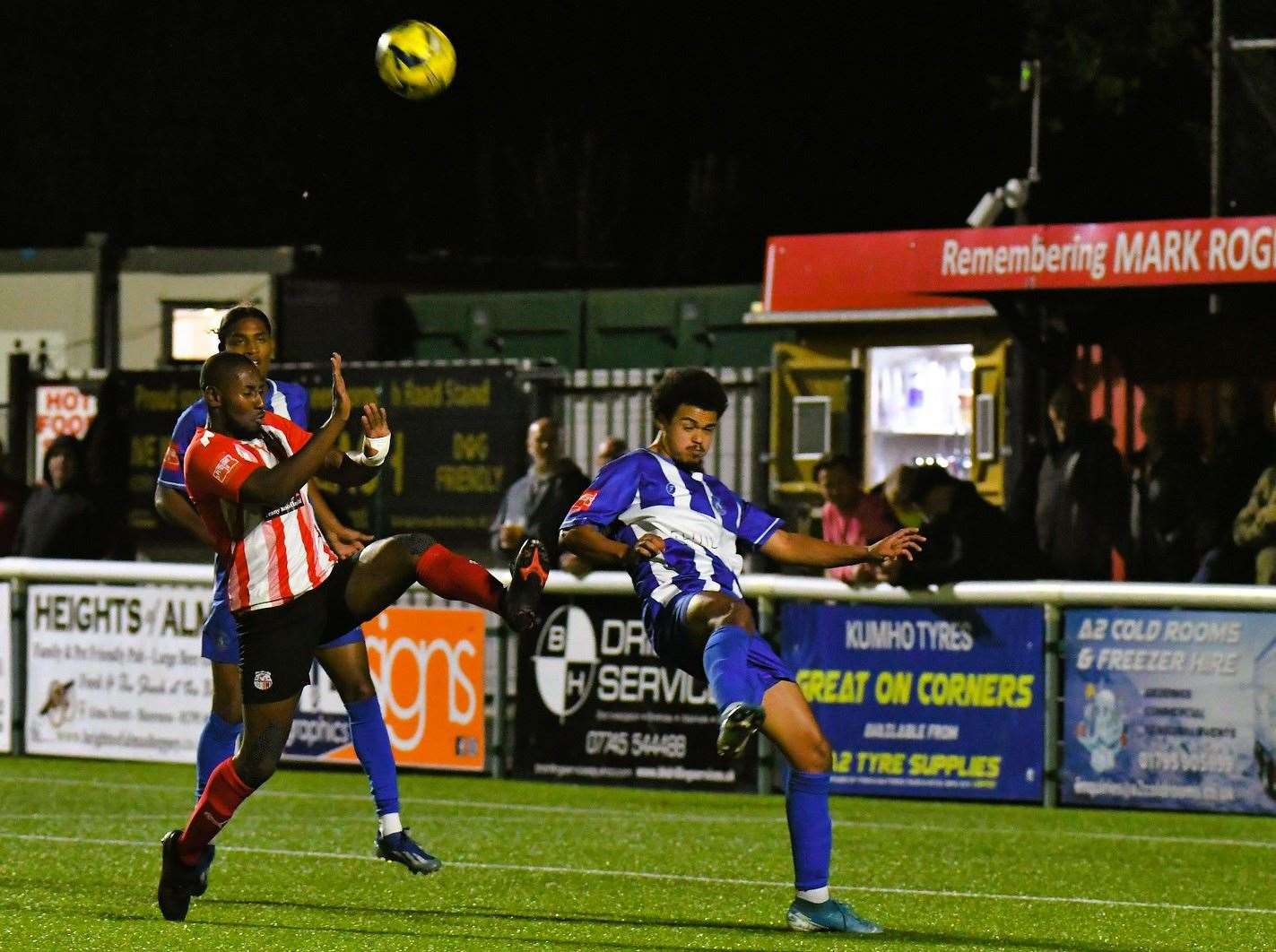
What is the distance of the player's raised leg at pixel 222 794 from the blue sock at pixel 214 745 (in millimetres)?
866

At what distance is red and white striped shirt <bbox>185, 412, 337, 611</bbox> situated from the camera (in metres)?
8.38

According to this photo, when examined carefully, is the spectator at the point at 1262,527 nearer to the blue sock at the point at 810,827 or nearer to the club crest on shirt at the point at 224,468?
the blue sock at the point at 810,827

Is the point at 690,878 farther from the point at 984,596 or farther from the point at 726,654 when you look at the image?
the point at 984,596

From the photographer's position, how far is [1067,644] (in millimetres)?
13078

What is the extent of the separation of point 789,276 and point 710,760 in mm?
5661

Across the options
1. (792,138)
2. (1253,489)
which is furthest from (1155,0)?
(1253,489)

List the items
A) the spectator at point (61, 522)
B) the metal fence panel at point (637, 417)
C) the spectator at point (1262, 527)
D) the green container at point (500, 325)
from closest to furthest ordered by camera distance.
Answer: the spectator at point (1262, 527), the spectator at point (61, 522), the metal fence panel at point (637, 417), the green container at point (500, 325)

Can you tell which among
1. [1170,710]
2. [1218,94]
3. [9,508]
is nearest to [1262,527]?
[1170,710]

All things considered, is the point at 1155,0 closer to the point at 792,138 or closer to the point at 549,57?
the point at 792,138

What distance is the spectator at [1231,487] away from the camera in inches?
543

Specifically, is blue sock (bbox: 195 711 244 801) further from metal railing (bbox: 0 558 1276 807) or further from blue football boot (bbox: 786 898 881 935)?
metal railing (bbox: 0 558 1276 807)

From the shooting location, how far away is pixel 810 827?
8.48 metres

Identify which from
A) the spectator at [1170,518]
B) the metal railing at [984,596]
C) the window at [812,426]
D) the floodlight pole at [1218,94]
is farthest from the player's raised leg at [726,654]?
the floodlight pole at [1218,94]

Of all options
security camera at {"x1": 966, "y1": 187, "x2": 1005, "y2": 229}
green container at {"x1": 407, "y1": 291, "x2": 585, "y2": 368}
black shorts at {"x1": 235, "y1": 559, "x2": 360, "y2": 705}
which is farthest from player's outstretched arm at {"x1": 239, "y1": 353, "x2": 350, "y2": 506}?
green container at {"x1": 407, "y1": 291, "x2": 585, "y2": 368}
